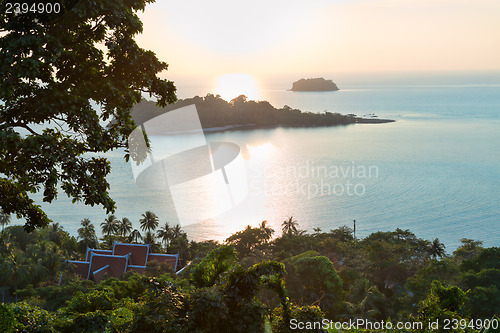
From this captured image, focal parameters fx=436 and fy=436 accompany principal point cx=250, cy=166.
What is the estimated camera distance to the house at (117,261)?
24712mm

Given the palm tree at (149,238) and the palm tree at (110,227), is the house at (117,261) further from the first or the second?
the palm tree at (110,227)

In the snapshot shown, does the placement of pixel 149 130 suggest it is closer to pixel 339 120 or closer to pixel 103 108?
pixel 339 120

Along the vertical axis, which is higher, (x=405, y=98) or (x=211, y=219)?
(x=405, y=98)

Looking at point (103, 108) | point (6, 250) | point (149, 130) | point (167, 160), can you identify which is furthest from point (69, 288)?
point (149, 130)

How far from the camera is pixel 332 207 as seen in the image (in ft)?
152

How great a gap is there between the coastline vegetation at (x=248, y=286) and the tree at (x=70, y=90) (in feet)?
4.87

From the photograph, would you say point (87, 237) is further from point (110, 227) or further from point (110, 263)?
point (110, 263)

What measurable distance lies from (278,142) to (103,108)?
7416cm

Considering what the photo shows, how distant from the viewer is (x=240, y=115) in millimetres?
93625

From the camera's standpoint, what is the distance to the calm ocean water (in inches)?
1666

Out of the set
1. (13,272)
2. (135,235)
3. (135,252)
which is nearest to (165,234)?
(135,235)

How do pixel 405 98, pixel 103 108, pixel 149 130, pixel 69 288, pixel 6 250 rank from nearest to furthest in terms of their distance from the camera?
pixel 103 108 → pixel 69 288 → pixel 6 250 → pixel 149 130 → pixel 405 98

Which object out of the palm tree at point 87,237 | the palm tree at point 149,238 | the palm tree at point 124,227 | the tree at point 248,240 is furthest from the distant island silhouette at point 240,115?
the tree at point 248,240

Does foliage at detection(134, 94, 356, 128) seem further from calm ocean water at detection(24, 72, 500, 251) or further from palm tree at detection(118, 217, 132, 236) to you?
palm tree at detection(118, 217, 132, 236)
